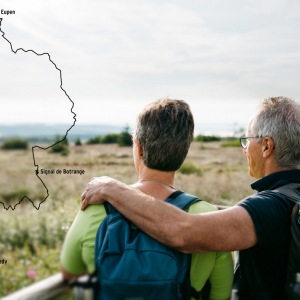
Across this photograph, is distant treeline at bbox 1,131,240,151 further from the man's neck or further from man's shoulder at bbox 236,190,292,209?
man's shoulder at bbox 236,190,292,209

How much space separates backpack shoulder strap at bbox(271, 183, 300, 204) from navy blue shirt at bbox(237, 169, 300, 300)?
25mm

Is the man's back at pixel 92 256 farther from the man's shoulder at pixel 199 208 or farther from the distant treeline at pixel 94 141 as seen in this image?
the distant treeline at pixel 94 141

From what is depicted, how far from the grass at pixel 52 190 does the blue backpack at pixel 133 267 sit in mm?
2281

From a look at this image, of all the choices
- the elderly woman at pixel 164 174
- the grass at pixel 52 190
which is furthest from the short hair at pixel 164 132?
the grass at pixel 52 190

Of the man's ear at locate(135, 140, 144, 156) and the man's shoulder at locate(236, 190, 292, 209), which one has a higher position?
the man's ear at locate(135, 140, 144, 156)

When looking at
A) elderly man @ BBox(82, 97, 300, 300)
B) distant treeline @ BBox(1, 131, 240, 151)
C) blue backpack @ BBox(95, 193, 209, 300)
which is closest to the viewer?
blue backpack @ BBox(95, 193, 209, 300)

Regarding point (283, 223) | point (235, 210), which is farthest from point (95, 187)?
point (283, 223)

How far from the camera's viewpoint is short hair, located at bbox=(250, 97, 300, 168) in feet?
5.16

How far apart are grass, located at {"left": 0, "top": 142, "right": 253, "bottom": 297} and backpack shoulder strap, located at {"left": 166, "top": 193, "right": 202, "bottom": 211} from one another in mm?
2305

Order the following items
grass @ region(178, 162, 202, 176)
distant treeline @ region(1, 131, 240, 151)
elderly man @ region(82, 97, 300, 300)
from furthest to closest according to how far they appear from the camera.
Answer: grass @ region(178, 162, 202, 176)
distant treeline @ region(1, 131, 240, 151)
elderly man @ region(82, 97, 300, 300)

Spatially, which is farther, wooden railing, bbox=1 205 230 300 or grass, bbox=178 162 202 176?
grass, bbox=178 162 202 176

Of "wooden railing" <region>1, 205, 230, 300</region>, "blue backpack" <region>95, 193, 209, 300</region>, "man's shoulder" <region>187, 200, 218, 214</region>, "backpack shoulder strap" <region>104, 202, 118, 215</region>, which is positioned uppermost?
"backpack shoulder strap" <region>104, 202, 118, 215</region>

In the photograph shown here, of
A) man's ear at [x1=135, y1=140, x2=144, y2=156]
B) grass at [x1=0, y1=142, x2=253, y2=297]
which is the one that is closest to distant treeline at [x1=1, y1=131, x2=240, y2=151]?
grass at [x1=0, y1=142, x2=253, y2=297]

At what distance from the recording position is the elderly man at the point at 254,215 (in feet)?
4.03
